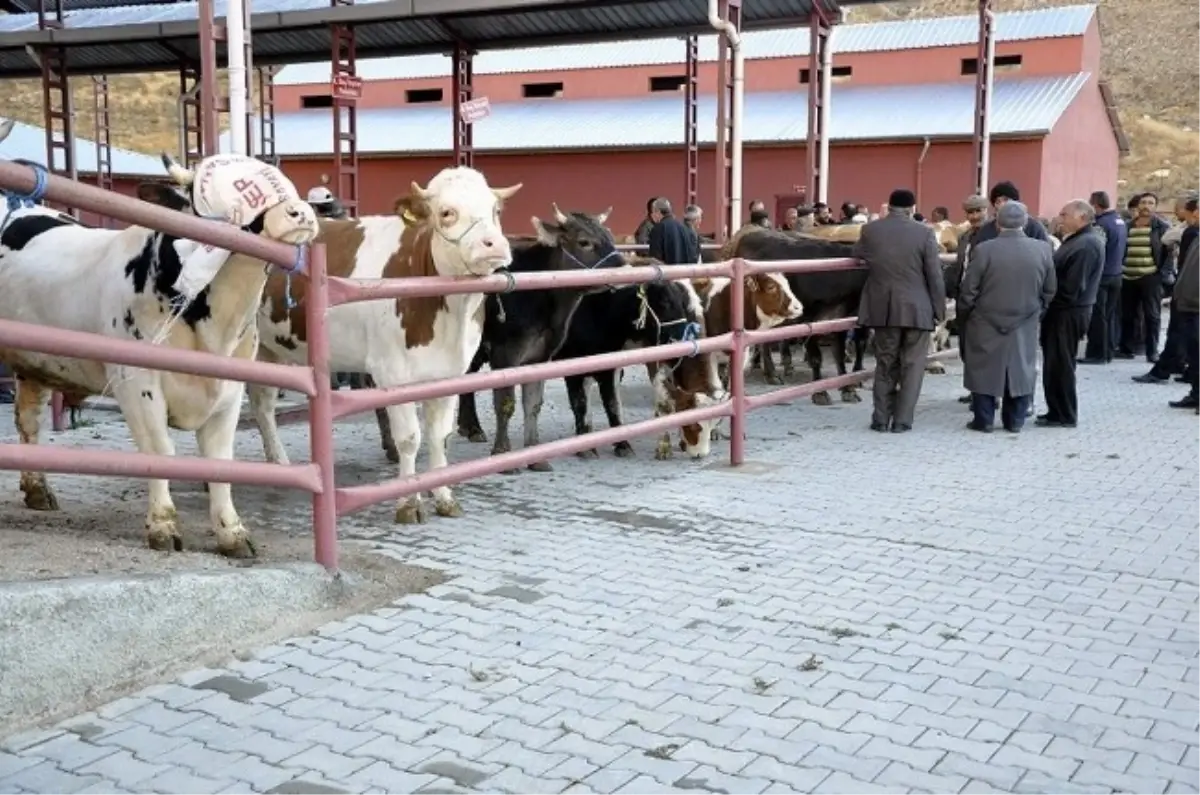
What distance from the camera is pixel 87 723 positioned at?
3.71 m

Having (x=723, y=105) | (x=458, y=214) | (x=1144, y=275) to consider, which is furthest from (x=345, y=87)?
(x=1144, y=275)

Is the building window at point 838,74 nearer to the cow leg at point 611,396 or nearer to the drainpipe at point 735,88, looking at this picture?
the drainpipe at point 735,88

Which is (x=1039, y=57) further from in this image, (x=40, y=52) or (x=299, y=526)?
(x=299, y=526)

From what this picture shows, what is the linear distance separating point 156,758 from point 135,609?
768mm

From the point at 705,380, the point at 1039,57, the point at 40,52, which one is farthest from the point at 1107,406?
the point at 1039,57

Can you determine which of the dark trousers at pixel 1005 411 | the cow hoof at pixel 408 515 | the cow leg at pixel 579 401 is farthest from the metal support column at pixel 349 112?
the cow hoof at pixel 408 515

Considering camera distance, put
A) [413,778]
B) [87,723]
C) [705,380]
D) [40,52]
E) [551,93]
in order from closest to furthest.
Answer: [413,778] → [87,723] → [705,380] → [40,52] → [551,93]

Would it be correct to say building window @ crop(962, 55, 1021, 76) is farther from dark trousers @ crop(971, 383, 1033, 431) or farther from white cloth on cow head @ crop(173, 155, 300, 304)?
white cloth on cow head @ crop(173, 155, 300, 304)

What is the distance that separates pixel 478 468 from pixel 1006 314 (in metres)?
5.60

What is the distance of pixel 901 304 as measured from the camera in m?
9.56

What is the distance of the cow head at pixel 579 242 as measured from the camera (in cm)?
805

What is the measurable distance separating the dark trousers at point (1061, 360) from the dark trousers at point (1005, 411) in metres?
0.39

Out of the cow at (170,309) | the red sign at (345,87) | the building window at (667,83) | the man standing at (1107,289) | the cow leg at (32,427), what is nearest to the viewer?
the cow at (170,309)

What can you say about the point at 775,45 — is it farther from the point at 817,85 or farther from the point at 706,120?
the point at 817,85
